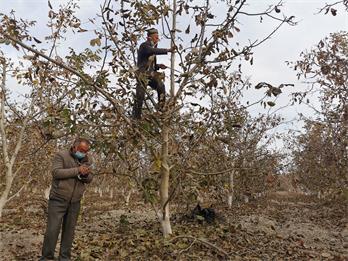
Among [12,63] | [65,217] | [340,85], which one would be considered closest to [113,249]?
[65,217]

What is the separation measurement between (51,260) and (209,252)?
2.82 metres

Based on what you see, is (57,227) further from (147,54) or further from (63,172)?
(147,54)

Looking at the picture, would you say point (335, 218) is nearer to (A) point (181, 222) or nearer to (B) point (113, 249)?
(A) point (181, 222)

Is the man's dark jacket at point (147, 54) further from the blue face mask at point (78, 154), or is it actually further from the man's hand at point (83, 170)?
the man's hand at point (83, 170)

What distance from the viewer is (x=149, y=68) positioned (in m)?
6.88

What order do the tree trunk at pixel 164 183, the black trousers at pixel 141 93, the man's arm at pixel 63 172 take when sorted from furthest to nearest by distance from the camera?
1. the tree trunk at pixel 164 183
2. the black trousers at pixel 141 93
3. the man's arm at pixel 63 172

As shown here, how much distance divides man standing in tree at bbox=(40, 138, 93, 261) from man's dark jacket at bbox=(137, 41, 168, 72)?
1.93 metres

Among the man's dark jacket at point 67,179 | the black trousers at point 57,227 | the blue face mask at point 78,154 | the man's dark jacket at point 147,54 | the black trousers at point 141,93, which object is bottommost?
the black trousers at point 57,227

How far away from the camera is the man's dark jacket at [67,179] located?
5.66 metres

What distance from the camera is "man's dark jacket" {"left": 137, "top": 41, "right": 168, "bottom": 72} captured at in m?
7.00

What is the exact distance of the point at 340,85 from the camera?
1133 centimetres

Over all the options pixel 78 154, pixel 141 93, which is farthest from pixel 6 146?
pixel 78 154

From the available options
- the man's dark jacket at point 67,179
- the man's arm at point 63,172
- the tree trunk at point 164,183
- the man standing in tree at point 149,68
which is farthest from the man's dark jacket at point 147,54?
the man's arm at point 63,172

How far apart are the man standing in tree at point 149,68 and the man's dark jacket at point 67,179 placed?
1.82 meters
